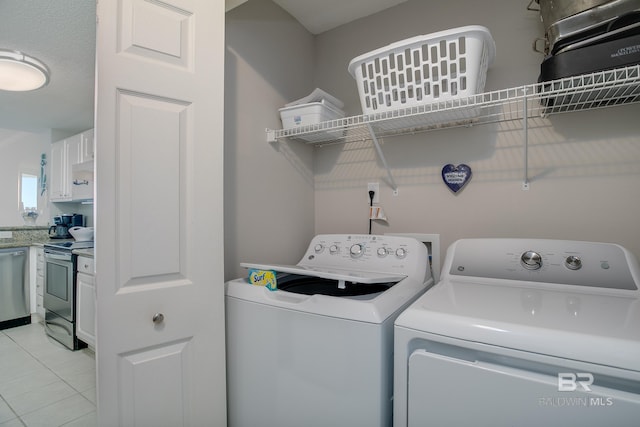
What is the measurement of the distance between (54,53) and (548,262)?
3.50 m

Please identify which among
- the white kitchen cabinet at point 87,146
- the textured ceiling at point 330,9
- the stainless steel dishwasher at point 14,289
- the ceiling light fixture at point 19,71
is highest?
the textured ceiling at point 330,9

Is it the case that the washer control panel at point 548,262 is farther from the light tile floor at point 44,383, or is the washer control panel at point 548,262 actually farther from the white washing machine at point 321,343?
the light tile floor at point 44,383

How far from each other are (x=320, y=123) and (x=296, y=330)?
1009 millimetres

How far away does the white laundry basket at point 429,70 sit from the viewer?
119 centimetres

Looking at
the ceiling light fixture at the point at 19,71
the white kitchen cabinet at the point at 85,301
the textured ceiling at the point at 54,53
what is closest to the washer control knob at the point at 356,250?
the textured ceiling at the point at 54,53

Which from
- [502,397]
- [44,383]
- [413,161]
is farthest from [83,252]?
[502,397]

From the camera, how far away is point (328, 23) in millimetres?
2031

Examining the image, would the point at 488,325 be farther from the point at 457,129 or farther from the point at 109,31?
the point at 109,31

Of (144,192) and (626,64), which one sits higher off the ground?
(626,64)

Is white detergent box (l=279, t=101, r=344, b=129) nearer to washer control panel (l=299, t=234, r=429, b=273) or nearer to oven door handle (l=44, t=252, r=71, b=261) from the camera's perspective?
washer control panel (l=299, t=234, r=429, b=273)

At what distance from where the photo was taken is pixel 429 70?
1251mm

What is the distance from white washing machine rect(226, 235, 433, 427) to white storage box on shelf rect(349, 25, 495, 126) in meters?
0.63

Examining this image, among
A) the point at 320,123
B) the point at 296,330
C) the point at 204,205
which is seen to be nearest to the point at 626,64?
the point at 320,123

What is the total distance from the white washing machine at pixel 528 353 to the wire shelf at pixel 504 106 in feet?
1.96
